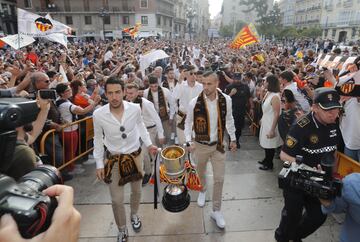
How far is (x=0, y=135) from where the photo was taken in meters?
1.07

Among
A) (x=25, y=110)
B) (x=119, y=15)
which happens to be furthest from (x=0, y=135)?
(x=119, y=15)

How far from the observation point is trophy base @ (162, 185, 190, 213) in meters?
3.53

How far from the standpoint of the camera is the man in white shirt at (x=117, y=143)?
3436mm

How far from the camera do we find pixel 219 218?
3957 mm

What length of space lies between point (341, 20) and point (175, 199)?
6743 cm

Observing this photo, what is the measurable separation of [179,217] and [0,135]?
11.5 feet

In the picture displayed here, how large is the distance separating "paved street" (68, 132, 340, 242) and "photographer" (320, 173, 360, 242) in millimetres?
1443

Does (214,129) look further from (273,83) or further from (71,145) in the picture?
(71,145)

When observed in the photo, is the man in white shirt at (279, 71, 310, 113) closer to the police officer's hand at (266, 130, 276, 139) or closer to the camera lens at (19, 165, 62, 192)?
the police officer's hand at (266, 130, 276, 139)

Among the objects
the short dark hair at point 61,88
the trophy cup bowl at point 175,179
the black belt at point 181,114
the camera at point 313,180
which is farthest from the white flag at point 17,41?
the camera at point 313,180

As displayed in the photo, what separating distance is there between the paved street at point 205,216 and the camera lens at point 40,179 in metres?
2.67

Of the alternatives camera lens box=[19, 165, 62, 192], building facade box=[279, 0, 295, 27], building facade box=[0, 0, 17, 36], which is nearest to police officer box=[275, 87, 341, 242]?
camera lens box=[19, 165, 62, 192]

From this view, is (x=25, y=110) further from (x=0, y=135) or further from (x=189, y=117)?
(x=189, y=117)

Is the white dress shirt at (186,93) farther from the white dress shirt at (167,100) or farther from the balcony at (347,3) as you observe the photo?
the balcony at (347,3)
